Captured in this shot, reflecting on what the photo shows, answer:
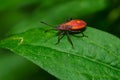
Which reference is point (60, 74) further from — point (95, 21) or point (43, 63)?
point (95, 21)

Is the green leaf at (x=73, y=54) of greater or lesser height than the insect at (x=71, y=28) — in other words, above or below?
above

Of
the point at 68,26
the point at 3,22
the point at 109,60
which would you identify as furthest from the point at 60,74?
the point at 3,22

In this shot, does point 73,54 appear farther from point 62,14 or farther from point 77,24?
point 62,14

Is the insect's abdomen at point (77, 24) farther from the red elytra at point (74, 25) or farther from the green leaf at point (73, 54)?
the green leaf at point (73, 54)

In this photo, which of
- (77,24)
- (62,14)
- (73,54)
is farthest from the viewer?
(62,14)

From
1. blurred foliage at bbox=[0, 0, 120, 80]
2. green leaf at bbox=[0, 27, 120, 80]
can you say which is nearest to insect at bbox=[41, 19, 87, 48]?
green leaf at bbox=[0, 27, 120, 80]

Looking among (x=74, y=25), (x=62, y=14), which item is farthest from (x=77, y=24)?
(x=62, y=14)

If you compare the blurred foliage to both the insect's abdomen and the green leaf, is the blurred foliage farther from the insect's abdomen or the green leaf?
the green leaf

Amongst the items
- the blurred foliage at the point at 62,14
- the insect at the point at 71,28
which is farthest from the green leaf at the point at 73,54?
the blurred foliage at the point at 62,14
